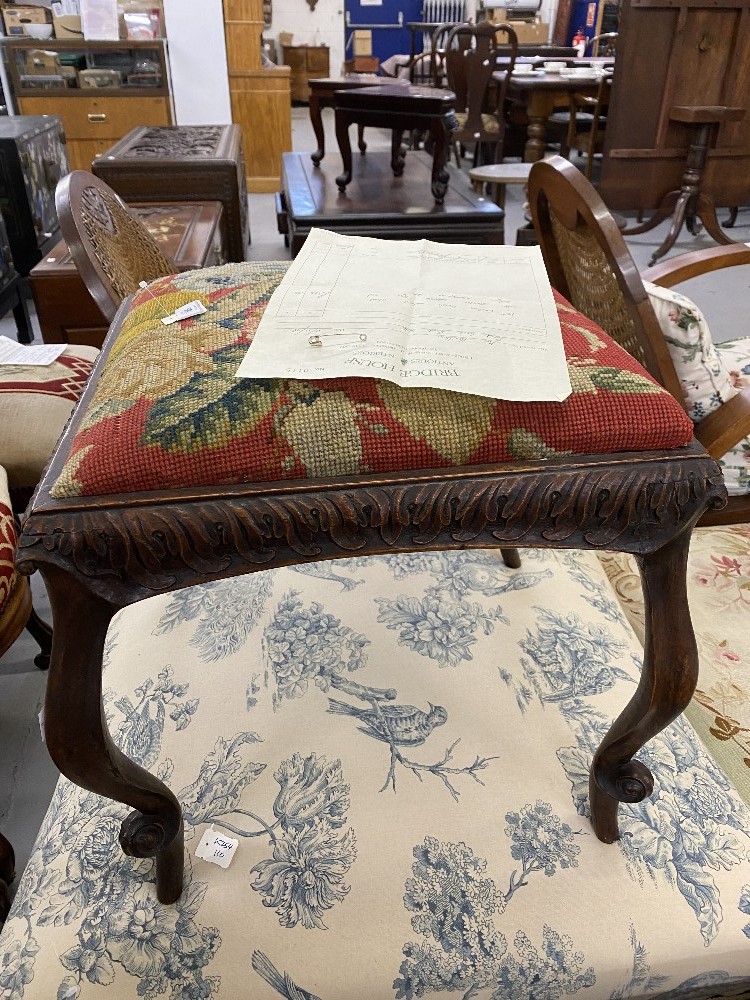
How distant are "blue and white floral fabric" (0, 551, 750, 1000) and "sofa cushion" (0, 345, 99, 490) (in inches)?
16.6

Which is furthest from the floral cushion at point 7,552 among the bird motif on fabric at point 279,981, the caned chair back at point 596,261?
the caned chair back at point 596,261

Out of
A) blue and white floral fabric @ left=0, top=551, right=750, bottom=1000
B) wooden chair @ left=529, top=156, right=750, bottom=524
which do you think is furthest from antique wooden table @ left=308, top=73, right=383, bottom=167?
blue and white floral fabric @ left=0, top=551, right=750, bottom=1000

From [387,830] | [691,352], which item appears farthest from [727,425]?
[387,830]

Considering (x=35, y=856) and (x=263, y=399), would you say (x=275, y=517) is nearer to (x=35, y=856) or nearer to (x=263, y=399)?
(x=263, y=399)

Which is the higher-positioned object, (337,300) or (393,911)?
(337,300)

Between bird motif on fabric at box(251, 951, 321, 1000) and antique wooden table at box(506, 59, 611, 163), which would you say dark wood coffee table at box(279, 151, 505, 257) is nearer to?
antique wooden table at box(506, 59, 611, 163)

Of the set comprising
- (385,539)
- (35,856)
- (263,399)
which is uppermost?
(263,399)

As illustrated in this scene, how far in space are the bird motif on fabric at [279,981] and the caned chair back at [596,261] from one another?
97 centimetres

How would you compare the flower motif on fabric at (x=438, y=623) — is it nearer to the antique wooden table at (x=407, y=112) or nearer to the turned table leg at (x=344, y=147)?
the antique wooden table at (x=407, y=112)

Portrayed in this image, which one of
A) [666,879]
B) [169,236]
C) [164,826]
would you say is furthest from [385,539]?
[169,236]

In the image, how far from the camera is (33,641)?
4.90 feet

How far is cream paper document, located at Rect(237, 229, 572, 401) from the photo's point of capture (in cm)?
64

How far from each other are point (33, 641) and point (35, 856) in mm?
698

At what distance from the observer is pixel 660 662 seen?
A: 27.8 inches
